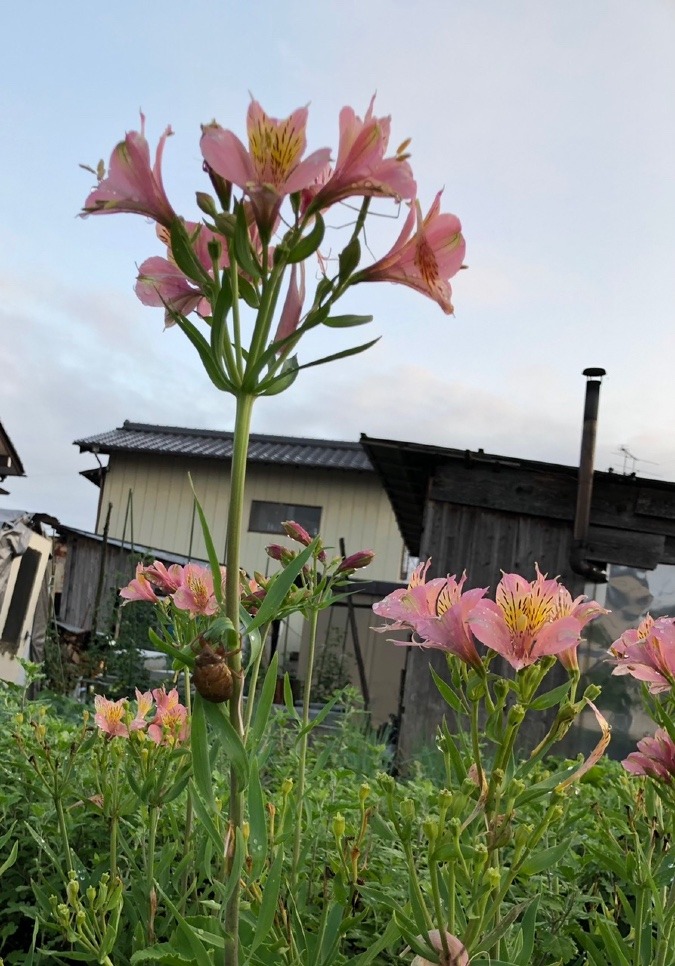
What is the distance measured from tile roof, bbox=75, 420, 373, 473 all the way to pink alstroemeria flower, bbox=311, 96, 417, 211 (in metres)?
15.1

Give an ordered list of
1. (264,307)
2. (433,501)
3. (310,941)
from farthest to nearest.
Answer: (433,501), (310,941), (264,307)

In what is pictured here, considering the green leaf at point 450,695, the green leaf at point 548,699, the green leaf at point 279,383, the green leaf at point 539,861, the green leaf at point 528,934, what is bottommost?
the green leaf at point 528,934

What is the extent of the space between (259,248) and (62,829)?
1.15 m

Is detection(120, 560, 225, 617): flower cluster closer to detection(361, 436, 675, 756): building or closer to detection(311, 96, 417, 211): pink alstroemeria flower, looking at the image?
detection(311, 96, 417, 211): pink alstroemeria flower

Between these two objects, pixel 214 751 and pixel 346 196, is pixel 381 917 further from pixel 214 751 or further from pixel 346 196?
pixel 346 196

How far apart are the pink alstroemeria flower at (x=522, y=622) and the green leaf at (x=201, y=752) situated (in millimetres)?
309

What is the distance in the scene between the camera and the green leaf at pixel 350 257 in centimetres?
91

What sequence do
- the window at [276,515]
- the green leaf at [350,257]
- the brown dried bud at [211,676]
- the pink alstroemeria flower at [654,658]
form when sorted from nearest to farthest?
1. the brown dried bud at [211,676]
2. the green leaf at [350,257]
3. the pink alstroemeria flower at [654,658]
4. the window at [276,515]

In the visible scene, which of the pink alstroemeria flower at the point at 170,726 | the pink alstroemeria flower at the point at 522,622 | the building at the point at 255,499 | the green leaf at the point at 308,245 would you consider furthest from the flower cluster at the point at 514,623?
the building at the point at 255,499

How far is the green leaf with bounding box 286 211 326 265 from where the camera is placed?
0.89 m

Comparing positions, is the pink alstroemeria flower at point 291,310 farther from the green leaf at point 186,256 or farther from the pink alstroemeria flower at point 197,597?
the pink alstroemeria flower at point 197,597

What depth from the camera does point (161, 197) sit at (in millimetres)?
954

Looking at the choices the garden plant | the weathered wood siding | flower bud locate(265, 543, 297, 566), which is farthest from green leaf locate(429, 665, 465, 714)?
the weathered wood siding

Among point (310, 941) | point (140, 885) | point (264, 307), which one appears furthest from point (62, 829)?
point (264, 307)
